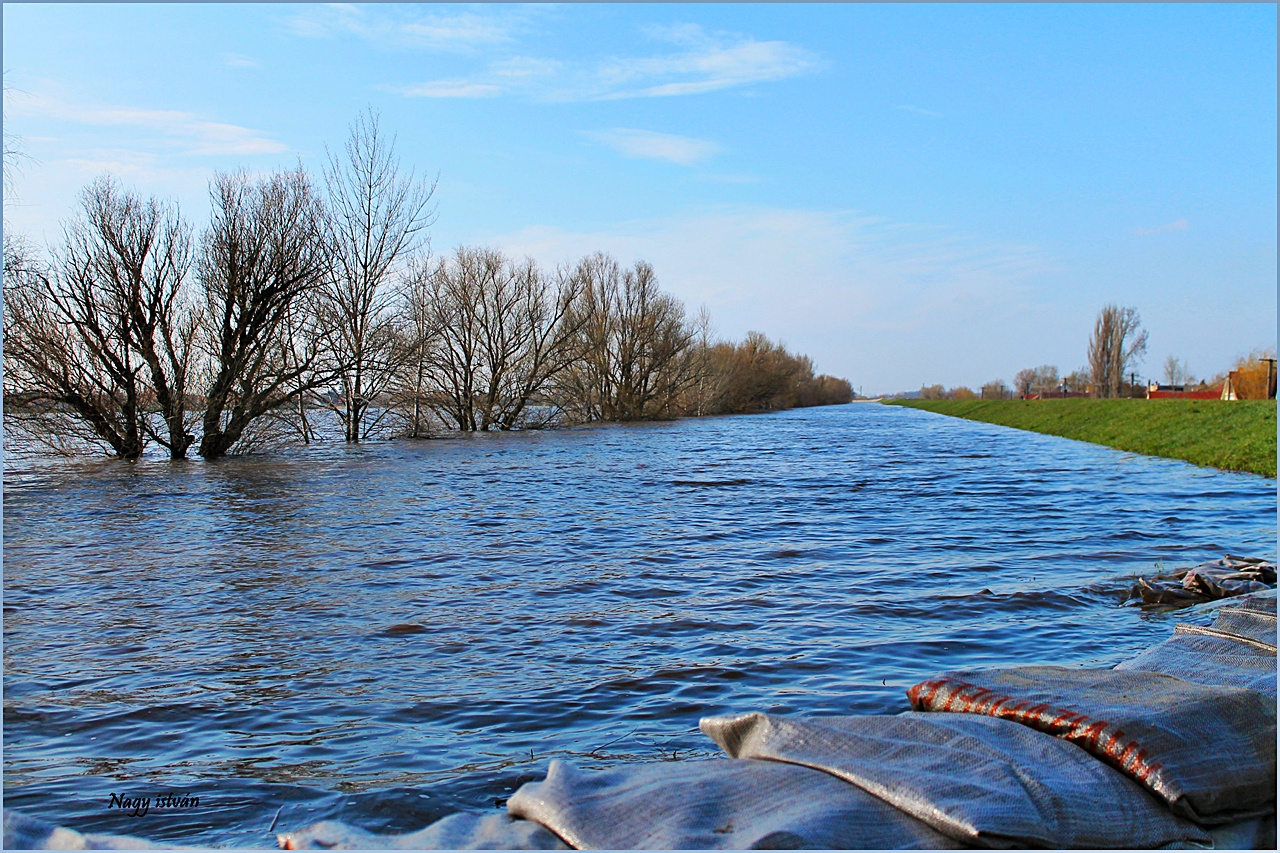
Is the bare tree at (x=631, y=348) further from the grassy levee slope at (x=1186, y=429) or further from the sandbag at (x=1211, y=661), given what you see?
the sandbag at (x=1211, y=661)

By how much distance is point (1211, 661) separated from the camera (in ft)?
17.1

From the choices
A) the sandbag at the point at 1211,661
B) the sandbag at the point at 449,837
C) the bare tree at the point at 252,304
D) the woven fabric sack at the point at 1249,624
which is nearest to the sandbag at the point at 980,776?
the sandbag at the point at 449,837

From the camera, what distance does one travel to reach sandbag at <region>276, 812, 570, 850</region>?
3.05m

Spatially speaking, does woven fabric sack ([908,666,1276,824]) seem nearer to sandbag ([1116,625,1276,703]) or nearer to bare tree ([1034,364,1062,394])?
sandbag ([1116,625,1276,703])

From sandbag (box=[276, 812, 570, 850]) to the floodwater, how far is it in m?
0.41

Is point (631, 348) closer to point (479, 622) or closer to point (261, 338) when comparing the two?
point (261, 338)

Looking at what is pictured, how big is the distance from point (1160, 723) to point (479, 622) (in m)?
4.97

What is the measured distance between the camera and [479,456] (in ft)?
89.7

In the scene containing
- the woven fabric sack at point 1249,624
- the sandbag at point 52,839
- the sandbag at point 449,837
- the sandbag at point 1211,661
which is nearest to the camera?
the sandbag at point 449,837

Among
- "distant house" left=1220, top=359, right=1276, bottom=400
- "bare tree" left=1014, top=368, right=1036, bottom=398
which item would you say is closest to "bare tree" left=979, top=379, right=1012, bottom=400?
"bare tree" left=1014, top=368, right=1036, bottom=398

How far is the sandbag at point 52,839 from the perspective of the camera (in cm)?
316

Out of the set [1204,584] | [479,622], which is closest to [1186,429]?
[1204,584]

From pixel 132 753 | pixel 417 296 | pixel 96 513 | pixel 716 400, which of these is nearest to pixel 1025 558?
pixel 132 753

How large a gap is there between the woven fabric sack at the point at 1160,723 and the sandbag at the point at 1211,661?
50cm
